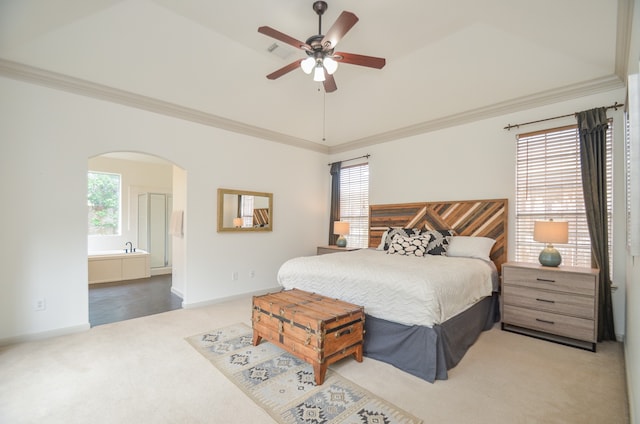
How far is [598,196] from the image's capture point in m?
3.17

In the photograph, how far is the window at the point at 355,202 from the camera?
5.66m

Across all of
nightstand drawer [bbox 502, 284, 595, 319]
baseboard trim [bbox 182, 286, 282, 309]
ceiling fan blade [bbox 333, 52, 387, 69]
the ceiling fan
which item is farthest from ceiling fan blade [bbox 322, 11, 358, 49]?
baseboard trim [bbox 182, 286, 282, 309]

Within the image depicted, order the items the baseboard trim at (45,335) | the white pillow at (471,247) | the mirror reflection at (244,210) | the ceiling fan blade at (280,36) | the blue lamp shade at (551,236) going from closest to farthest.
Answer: the ceiling fan blade at (280,36) → the baseboard trim at (45,335) → the blue lamp shade at (551,236) → the white pillow at (471,247) → the mirror reflection at (244,210)

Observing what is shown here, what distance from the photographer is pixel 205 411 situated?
6.56ft

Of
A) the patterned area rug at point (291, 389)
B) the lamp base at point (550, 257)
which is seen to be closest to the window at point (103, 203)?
the patterned area rug at point (291, 389)

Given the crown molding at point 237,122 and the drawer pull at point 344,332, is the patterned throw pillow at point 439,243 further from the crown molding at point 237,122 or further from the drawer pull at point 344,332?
the drawer pull at point 344,332

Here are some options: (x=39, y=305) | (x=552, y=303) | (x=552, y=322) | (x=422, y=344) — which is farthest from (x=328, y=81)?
(x=39, y=305)

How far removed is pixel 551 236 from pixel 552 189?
2.58 ft

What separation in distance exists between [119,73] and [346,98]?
3.04 m

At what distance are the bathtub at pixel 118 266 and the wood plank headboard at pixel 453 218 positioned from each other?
494 cm

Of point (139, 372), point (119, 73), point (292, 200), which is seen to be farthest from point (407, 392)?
point (119, 73)

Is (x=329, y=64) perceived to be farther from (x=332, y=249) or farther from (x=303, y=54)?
(x=332, y=249)

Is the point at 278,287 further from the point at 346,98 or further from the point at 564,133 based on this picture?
the point at 564,133

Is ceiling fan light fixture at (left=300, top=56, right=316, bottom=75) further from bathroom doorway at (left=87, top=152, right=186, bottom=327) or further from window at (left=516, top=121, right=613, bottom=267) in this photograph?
bathroom doorway at (left=87, top=152, right=186, bottom=327)
